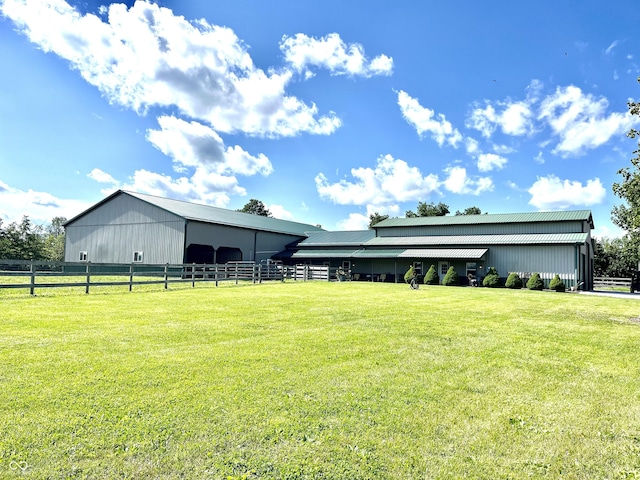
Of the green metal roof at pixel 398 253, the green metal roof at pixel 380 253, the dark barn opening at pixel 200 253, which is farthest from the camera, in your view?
the dark barn opening at pixel 200 253

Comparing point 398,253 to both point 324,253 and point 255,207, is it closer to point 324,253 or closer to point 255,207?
point 324,253

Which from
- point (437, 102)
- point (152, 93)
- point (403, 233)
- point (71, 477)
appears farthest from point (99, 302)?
point (403, 233)

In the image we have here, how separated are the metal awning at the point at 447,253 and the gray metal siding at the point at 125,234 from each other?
18.1 m

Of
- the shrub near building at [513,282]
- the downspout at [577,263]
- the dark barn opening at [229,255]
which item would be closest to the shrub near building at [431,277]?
the shrub near building at [513,282]

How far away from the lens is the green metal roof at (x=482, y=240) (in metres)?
27.8

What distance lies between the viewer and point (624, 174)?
55.3ft

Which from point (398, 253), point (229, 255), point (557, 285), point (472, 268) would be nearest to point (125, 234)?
point (229, 255)

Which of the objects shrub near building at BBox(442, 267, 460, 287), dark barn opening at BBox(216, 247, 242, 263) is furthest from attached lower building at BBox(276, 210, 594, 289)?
dark barn opening at BBox(216, 247, 242, 263)

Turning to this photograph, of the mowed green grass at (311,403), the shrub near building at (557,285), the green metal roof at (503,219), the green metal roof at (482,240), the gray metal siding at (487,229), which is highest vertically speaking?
the green metal roof at (503,219)

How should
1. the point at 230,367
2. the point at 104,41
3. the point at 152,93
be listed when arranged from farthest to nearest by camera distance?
the point at 152,93
the point at 104,41
the point at 230,367

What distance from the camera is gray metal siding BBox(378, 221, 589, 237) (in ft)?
96.1

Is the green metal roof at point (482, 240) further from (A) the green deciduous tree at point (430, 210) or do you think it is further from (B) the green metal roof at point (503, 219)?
(A) the green deciduous tree at point (430, 210)

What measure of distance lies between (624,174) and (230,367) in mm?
19016

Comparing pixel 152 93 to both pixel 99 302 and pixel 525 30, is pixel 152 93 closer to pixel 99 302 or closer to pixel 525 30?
pixel 99 302
